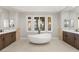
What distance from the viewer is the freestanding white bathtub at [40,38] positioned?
14.8 ft

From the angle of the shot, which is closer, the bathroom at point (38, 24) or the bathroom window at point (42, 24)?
the bathroom at point (38, 24)

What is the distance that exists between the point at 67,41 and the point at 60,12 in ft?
5.55

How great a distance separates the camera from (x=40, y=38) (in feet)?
14.9

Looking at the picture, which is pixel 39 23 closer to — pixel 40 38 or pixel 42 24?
pixel 42 24

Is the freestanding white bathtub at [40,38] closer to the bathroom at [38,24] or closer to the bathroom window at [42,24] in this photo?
the bathroom at [38,24]

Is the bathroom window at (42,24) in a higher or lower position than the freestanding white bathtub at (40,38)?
higher

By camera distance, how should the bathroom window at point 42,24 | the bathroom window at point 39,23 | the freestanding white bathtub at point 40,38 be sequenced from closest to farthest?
the freestanding white bathtub at point 40,38, the bathroom window at point 39,23, the bathroom window at point 42,24

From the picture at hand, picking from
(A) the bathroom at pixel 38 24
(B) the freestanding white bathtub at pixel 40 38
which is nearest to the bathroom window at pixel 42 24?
(A) the bathroom at pixel 38 24

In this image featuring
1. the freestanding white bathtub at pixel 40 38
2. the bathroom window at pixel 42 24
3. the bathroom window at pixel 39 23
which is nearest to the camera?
the freestanding white bathtub at pixel 40 38

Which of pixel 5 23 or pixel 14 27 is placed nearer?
pixel 5 23

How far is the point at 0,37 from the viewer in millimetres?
3387

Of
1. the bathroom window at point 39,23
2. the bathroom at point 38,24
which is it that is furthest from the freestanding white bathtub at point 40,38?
the bathroom window at point 39,23

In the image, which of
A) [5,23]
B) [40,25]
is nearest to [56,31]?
[40,25]
